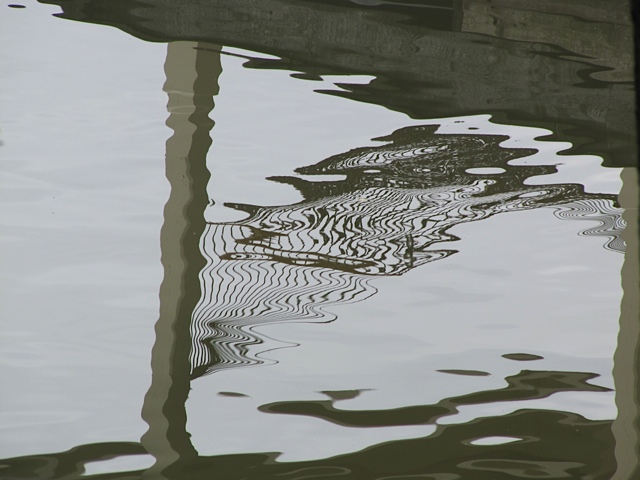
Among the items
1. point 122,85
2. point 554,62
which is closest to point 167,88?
point 122,85

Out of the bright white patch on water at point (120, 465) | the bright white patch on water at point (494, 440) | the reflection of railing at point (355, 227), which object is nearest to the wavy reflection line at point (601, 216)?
the reflection of railing at point (355, 227)

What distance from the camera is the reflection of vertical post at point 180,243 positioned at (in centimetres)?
178

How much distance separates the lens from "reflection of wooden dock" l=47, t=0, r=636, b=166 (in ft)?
10.4

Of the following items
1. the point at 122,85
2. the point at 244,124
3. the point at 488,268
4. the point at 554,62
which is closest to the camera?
the point at 488,268

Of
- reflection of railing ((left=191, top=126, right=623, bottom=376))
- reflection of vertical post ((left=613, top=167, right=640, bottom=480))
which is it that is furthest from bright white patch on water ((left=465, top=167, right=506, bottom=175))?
reflection of vertical post ((left=613, top=167, right=640, bottom=480))

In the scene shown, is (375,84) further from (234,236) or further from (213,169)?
(234,236)

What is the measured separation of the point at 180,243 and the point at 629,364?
120 cm

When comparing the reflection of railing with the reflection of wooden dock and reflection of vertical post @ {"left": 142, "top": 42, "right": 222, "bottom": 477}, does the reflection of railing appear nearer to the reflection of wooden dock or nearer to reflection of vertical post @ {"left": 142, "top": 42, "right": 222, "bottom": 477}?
reflection of vertical post @ {"left": 142, "top": 42, "right": 222, "bottom": 477}

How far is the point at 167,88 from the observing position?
316 centimetres

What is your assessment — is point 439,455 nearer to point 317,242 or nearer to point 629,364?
point 629,364

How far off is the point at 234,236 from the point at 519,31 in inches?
74.5

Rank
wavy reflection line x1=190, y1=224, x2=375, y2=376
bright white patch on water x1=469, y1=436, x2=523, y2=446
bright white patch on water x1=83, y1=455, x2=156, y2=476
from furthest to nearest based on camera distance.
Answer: wavy reflection line x1=190, y1=224, x2=375, y2=376, bright white patch on water x1=469, y1=436, x2=523, y2=446, bright white patch on water x1=83, y1=455, x2=156, y2=476

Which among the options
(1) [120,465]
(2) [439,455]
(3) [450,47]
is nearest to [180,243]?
(1) [120,465]

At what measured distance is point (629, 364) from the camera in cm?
204
